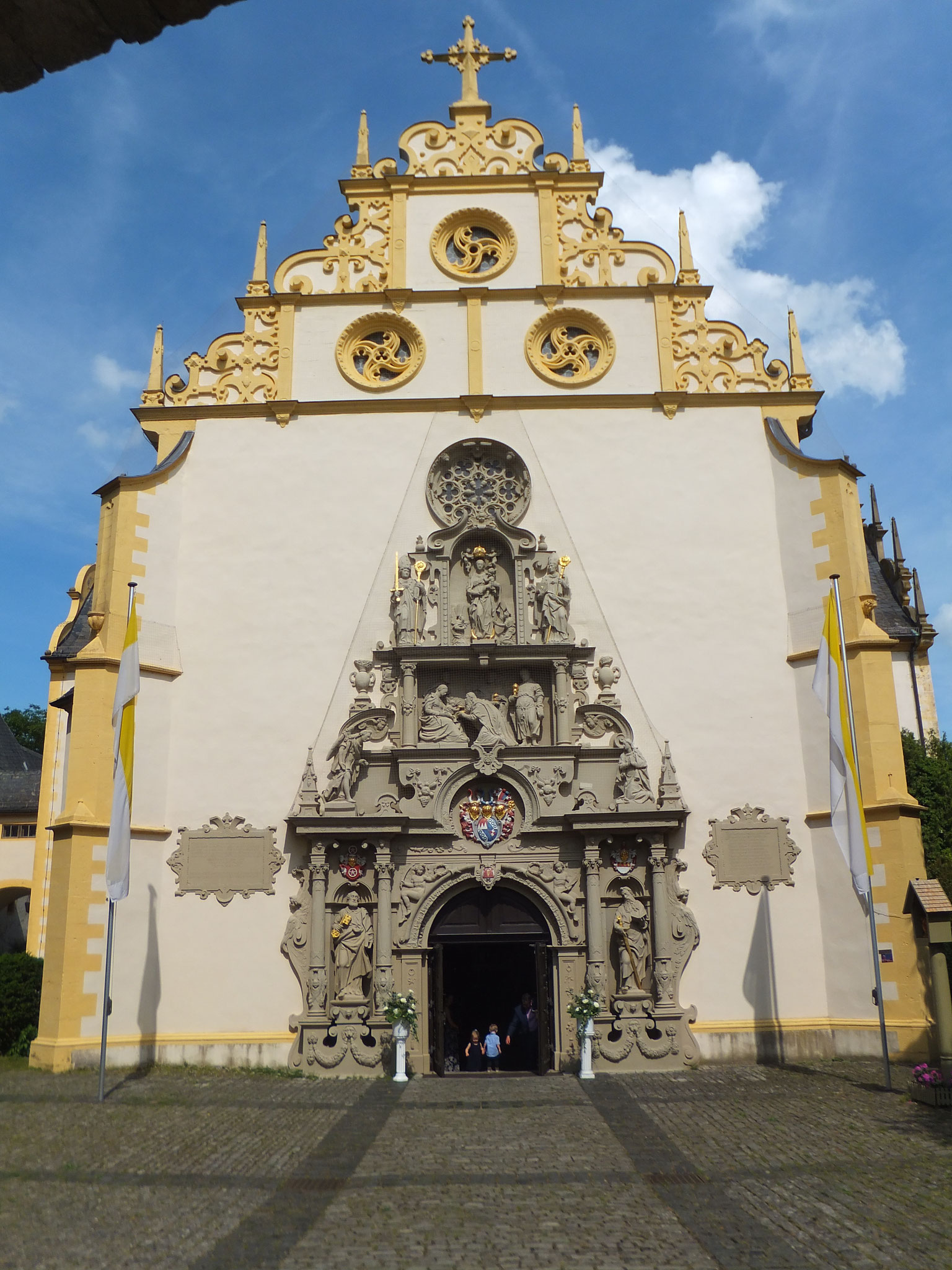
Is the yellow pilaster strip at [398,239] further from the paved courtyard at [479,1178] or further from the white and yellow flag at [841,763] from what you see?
the paved courtyard at [479,1178]

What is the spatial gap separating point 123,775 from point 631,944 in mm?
6258

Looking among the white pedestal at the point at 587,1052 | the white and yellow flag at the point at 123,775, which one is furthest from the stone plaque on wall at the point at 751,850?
the white and yellow flag at the point at 123,775

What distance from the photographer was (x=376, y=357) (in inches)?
630

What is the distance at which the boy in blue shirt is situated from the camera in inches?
536

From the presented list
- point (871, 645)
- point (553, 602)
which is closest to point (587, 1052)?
point (553, 602)

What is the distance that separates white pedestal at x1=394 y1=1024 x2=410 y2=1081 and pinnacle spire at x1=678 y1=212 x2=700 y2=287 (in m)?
10.7

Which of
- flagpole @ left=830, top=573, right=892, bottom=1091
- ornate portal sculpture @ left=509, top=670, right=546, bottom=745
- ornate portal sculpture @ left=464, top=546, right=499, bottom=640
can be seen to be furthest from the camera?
ornate portal sculpture @ left=464, top=546, right=499, bottom=640

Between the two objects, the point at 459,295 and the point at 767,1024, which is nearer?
the point at 767,1024

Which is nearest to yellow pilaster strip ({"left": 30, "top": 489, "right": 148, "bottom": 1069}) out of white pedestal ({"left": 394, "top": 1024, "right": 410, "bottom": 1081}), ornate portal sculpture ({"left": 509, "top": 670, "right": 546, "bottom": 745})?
white pedestal ({"left": 394, "top": 1024, "right": 410, "bottom": 1081})

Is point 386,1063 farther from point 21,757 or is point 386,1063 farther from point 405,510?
point 21,757

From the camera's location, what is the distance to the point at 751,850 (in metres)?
13.8

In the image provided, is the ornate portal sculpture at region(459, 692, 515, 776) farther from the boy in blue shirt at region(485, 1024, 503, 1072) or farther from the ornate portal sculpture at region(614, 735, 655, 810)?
the boy in blue shirt at region(485, 1024, 503, 1072)

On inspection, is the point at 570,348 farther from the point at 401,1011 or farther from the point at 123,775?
the point at 401,1011

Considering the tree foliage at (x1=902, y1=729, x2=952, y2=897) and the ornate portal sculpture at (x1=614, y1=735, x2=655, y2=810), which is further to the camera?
the tree foliage at (x1=902, y1=729, x2=952, y2=897)
